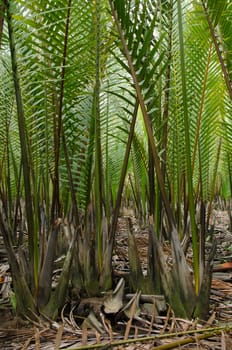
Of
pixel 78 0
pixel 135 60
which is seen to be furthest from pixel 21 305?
pixel 78 0

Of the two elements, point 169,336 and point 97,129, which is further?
point 97,129

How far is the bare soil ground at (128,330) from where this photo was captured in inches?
26.4

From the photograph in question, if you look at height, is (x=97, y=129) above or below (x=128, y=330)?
above

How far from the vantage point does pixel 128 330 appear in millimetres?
715

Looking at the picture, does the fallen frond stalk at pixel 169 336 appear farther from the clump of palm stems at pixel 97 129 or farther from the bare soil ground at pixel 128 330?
the clump of palm stems at pixel 97 129

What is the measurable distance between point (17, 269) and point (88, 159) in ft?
1.34

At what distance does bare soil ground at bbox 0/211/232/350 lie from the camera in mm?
670

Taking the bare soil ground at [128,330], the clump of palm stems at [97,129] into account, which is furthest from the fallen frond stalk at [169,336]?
the clump of palm stems at [97,129]

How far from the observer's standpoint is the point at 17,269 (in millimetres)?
833

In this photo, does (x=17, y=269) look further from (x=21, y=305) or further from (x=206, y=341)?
(x=206, y=341)

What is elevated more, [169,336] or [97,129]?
[97,129]

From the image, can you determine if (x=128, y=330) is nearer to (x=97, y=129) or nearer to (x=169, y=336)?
(x=169, y=336)

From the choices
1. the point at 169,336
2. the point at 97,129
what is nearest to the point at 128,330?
the point at 169,336

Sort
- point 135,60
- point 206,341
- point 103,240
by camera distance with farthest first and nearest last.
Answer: point 103,240 < point 135,60 < point 206,341
